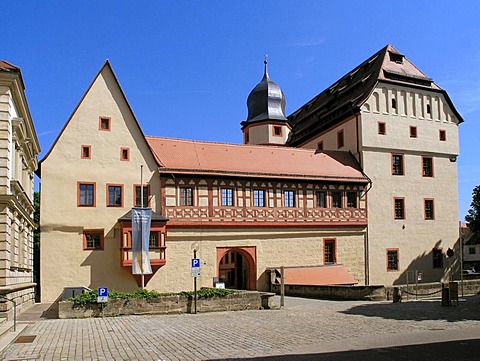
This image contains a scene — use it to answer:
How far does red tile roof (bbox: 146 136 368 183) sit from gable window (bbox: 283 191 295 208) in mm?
1158

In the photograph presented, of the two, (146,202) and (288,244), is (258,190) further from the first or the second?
(146,202)

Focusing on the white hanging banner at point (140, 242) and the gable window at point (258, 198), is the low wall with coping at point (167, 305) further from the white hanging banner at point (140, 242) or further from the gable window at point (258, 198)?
the gable window at point (258, 198)

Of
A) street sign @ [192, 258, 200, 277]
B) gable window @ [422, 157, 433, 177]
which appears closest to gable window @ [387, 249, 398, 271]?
gable window @ [422, 157, 433, 177]

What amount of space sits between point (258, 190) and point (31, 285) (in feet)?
48.7

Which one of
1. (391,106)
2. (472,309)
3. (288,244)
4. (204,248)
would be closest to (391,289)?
(472,309)

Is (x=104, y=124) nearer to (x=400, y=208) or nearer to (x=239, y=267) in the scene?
(x=239, y=267)

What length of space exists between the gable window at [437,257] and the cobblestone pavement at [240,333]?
61.3 ft

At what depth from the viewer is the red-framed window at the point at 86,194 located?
100ft

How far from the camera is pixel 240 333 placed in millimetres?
15984

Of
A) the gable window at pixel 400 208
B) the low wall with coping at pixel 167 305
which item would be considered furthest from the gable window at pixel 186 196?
the gable window at pixel 400 208

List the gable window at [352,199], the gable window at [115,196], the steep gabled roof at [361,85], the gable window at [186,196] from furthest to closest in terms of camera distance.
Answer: the steep gabled roof at [361,85] → the gable window at [352,199] → the gable window at [186,196] → the gable window at [115,196]

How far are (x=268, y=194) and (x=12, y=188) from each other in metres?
17.8

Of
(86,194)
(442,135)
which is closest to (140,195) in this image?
(86,194)

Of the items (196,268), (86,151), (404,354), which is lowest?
(404,354)
